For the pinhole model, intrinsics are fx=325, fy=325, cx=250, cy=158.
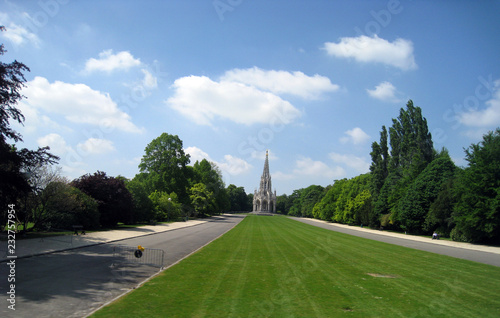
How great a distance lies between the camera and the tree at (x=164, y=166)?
185 ft

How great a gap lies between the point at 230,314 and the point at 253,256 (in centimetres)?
926

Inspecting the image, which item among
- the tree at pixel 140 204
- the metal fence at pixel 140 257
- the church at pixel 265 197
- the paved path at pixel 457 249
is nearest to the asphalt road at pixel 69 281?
the metal fence at pixel 140 257

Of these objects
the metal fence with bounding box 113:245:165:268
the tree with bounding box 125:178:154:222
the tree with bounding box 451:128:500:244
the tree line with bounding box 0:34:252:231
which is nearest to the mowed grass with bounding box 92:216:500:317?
the metal fence with bounding box 113:245:165:268

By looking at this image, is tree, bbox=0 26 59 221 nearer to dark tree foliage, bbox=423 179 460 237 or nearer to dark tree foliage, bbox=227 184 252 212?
dark tree foliage, bbox=423 179 460 237

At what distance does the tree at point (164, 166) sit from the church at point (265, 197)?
269ft

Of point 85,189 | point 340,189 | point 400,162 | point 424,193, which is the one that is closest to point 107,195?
point 85,189

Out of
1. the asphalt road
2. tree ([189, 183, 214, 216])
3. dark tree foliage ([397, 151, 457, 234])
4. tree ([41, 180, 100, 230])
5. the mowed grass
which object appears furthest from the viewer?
tree ([189, 183, 214, 216])

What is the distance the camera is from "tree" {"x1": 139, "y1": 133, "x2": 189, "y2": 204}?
56.5 meters

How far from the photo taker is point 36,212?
917 inches

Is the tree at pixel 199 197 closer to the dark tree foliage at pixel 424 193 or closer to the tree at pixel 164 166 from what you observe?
the tree at pixel 164 166

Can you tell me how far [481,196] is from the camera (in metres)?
29.4

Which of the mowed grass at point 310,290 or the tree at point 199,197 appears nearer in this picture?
the mowed grass at point 310,290

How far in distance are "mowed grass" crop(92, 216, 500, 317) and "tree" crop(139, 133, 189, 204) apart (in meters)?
43.5

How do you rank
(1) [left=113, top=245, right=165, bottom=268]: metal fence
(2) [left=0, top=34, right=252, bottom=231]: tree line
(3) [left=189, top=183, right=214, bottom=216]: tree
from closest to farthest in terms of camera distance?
(1) [left=113, top=245, right=165, bottom=268]: metal fence < (2) [left=0, top=34, right=252, bottom=231]: tree line < (3) [left=189, top=183, right=214, bottom=216]: tree
